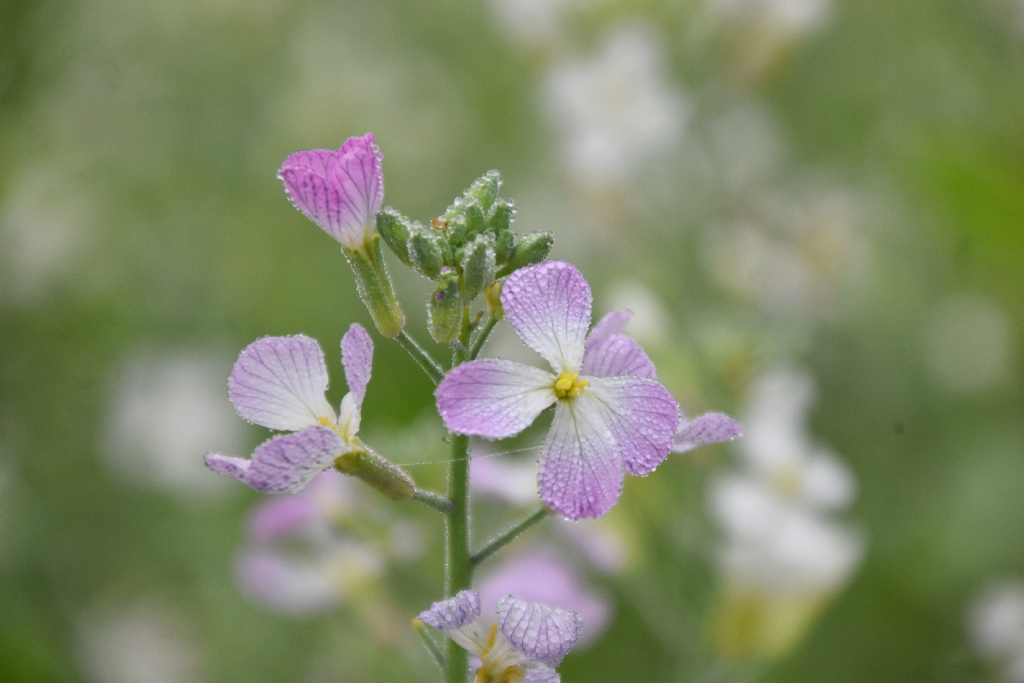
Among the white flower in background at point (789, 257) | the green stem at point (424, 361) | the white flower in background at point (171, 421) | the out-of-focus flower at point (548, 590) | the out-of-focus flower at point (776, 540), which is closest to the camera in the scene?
the green stem at point (424, 361)

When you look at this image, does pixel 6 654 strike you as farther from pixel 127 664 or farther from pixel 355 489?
pixel 355 489

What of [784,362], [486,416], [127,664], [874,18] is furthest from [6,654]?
[874,18]

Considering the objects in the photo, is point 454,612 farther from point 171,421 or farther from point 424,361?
point 171,421

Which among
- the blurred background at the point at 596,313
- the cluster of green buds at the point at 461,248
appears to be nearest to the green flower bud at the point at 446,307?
the cluster of green buds at the point at 461,248

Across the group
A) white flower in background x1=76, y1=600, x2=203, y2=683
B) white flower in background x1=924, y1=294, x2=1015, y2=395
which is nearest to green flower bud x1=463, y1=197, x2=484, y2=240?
white flower in background x1=76, y1=600, x2=203, y2=683


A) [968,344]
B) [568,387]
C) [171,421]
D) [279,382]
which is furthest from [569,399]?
[171,421]

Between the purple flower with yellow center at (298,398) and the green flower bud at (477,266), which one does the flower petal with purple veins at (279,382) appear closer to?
the purple flower with yellow center at (298,398)
